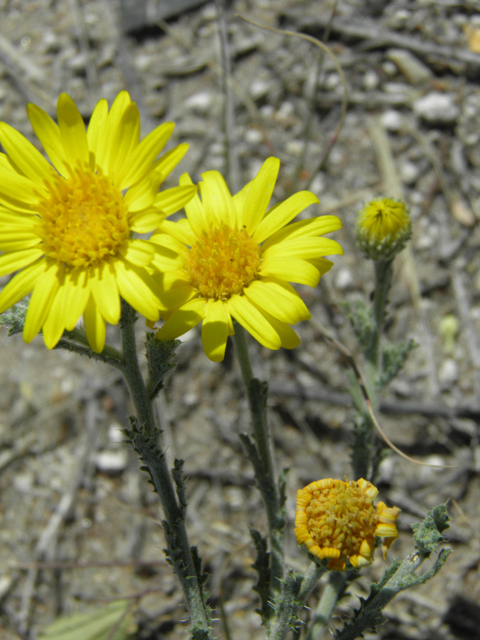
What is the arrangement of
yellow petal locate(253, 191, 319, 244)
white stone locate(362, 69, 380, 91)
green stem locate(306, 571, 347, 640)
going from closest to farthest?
yellow petal locate(253, 191, 319, 244)
green stem locate(306, 571, 347, 640)
white stone locate(362, 69, 380, 91)

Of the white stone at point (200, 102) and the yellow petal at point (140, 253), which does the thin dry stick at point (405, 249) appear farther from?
the yellow petal at point (140, 253)

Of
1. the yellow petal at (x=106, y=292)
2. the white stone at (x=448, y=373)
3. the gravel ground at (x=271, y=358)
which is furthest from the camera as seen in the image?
the white stone at (x=448, y=373)

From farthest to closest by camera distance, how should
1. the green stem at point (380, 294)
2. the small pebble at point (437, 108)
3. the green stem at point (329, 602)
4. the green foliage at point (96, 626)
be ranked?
the small pebble at point (437, 108) → the green foliage at point (96, 626) → the green stem at point (380, 294) → the green stem at point (329, 602)

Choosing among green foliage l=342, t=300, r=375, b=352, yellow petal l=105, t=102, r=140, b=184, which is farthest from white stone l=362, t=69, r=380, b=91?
yellow petal l=105, t=102, r=140, b=184

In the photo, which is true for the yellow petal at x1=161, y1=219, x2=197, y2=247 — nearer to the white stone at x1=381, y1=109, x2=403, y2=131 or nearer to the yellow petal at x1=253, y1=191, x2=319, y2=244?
the yellow petal at x1=253, y1=191, x2=319, y2=244

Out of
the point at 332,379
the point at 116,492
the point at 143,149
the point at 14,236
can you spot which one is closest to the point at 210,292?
the point at 143,149

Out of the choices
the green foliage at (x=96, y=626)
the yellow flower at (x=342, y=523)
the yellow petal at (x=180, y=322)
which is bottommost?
the green foliage at (x=96, y=626)

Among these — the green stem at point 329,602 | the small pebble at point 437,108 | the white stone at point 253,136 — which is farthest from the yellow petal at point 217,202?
the small pebble at point 437,108
